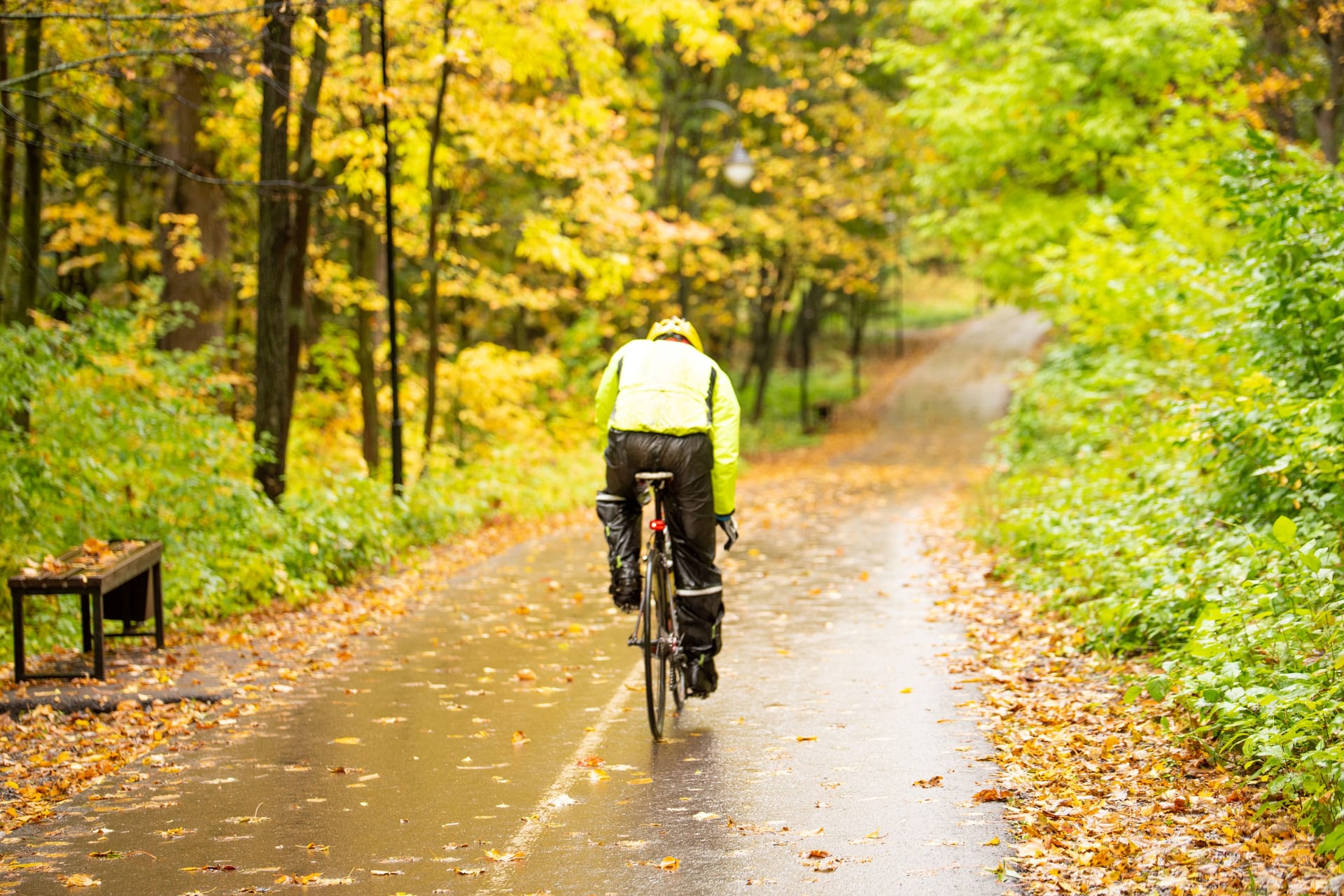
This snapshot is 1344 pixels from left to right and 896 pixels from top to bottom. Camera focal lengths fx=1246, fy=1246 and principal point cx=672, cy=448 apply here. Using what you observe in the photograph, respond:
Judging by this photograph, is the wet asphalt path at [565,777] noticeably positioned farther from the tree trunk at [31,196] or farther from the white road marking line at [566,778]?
the tree trunk at [31,196]

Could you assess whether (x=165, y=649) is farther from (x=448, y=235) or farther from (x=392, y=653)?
(x=448, y=235)

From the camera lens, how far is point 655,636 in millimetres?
7336

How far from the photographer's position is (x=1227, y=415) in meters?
8.66

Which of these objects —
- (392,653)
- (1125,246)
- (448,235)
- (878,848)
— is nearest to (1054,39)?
(1125,246)

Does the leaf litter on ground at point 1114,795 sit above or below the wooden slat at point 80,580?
below

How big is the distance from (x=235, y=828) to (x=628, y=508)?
2.77 metres

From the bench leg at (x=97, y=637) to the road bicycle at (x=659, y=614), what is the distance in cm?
393

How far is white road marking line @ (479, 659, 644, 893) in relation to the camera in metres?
5.33

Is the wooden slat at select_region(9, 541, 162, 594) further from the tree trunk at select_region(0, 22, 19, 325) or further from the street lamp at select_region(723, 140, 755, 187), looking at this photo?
the street lamp at select_region(723, 140, 755, 187)

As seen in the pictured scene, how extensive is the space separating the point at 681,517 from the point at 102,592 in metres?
4.14

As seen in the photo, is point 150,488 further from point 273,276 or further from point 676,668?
point 676,668

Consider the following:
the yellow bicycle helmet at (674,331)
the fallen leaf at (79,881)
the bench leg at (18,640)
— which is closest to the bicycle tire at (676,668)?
the yellow bicycle helmet at (674,331)

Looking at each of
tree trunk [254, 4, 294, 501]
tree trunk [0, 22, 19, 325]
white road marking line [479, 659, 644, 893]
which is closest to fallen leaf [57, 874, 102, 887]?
white road marking line [479, 659, 644, 893]

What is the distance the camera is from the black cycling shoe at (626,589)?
24.2 ft
